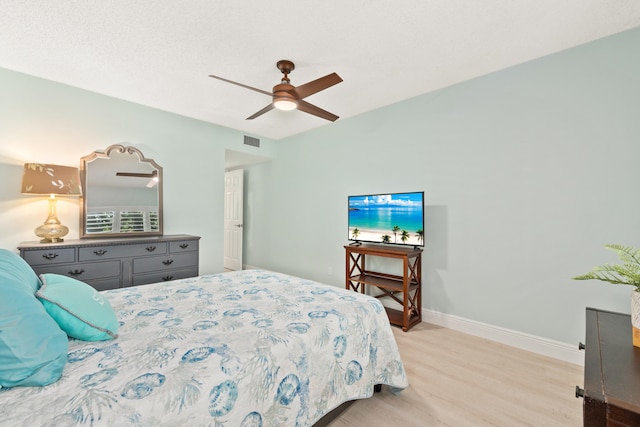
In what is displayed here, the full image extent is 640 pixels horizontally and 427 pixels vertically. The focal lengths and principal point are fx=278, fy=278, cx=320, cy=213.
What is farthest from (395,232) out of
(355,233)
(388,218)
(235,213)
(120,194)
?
(235,213)

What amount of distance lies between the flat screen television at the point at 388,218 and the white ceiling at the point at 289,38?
1.23m

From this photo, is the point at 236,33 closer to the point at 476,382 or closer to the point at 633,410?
the point at 633,410

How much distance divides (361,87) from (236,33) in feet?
4.54


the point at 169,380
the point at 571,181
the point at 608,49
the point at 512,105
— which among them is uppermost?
the point at 608,49

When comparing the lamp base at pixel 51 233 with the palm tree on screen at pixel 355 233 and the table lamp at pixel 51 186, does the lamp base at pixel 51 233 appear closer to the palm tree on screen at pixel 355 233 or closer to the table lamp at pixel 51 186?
the table lamp at pixel 51 186

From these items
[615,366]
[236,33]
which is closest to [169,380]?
[615,366]

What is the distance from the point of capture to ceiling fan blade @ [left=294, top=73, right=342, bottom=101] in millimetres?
2139

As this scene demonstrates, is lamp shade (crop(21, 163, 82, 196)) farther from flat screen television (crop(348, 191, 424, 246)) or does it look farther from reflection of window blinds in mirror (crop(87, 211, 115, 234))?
flat screen television (crop(348, 191, 424, 246))

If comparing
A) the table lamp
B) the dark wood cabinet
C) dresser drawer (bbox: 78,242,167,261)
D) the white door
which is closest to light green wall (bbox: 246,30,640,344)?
the dark wood cabinet

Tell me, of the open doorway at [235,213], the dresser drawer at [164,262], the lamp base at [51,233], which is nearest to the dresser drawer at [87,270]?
the dresser drawer at [164,262]

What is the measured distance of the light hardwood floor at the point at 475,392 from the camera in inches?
65.2

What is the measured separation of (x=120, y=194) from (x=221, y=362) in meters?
Result: 3.16

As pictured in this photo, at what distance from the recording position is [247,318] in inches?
58.8

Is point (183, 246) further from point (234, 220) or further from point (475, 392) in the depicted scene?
point (475, 392)
